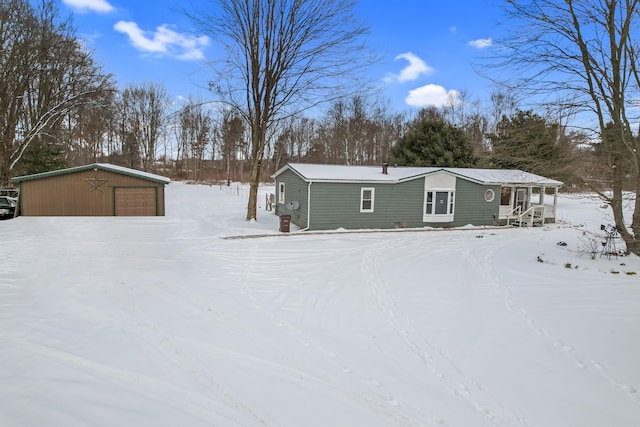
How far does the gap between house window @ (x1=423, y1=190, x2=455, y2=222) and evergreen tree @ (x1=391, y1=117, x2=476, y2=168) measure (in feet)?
35.7

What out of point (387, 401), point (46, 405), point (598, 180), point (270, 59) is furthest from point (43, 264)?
point (598, 180)

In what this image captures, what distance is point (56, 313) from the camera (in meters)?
5.36

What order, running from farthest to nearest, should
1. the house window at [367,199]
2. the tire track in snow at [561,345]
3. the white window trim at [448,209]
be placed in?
the white window trim at [448,209] → the house window at [367,199] → the tire track in snow at [561,345]

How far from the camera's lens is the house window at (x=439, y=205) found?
650 inches

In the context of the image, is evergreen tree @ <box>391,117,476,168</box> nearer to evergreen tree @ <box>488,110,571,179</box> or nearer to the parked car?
evergreen tree @ <box>488,110,571,179</box>

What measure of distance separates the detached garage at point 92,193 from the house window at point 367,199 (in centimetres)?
996

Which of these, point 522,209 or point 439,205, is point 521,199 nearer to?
point 522,209

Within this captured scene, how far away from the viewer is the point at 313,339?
4.91 metres

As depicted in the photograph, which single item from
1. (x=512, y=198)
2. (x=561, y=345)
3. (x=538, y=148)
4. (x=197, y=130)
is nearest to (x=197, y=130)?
(x=197, y=130)

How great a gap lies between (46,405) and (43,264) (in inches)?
253

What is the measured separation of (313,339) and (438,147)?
24.8m

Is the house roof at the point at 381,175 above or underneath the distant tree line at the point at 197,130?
underneath

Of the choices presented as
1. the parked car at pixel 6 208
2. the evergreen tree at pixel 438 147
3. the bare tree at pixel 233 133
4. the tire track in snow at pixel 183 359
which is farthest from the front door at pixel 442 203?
the bare tree at pixel 233 133

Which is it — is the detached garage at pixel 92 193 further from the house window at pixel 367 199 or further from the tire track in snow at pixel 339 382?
the tire track in snow at pixel 339 382
